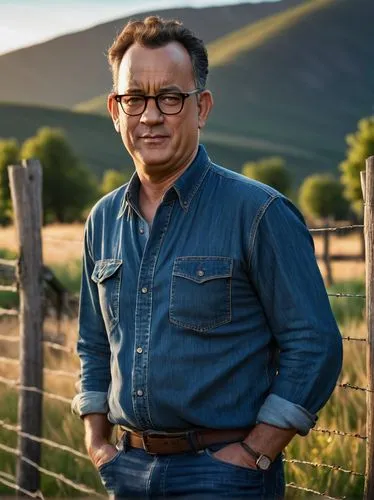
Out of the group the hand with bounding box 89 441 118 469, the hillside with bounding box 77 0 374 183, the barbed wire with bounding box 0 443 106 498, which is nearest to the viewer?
the hand with bounding box 89 441 118 469

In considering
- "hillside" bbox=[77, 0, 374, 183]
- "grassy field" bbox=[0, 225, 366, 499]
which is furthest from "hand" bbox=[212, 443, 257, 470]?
"hillside" bbox=[77, 0, 374, 183]

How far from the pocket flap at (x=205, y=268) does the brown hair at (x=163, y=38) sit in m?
0.50

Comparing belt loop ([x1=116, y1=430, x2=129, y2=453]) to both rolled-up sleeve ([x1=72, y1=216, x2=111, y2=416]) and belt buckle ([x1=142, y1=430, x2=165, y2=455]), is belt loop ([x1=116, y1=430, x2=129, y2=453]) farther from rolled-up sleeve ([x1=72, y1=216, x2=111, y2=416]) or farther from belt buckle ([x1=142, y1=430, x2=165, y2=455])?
rolled-up sleeve ([x1=72, y1=216, x2=111, y2=416])

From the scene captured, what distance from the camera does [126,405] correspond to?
9.20 ft

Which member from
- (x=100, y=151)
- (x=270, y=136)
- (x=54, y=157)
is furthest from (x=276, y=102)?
(x=54, y=157)

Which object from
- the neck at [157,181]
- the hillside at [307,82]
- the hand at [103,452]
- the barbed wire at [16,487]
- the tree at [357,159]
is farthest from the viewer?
the hillside at [307,82]

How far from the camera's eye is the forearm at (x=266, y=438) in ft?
8.87

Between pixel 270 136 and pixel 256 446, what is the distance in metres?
151

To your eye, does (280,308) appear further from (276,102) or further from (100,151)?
(276,102)

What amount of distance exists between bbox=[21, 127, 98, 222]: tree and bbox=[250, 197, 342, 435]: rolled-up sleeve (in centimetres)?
5792

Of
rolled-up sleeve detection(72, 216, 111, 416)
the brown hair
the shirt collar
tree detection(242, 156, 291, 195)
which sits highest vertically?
tree detection(242, 156, 291, 195)

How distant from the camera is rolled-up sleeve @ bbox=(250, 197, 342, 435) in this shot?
2.67 metres

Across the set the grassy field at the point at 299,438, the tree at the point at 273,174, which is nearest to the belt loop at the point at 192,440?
the grassy field at the point at 299,438

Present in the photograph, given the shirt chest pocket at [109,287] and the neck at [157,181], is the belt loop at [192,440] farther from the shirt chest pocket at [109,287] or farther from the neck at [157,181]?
the neck at [157,181]
